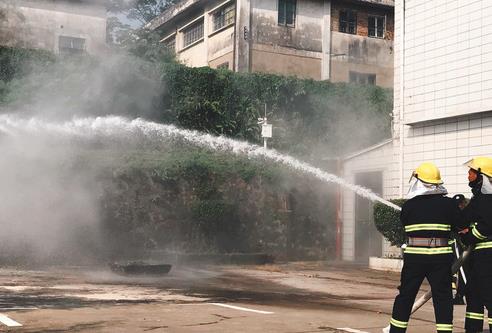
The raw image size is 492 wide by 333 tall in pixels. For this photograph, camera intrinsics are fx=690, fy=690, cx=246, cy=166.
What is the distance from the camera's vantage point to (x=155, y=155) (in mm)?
19828

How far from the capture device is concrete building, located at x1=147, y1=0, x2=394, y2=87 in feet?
98.4

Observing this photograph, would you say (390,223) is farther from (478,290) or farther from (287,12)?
(287,12)

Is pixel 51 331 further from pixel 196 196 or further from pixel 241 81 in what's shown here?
pixel 241 81

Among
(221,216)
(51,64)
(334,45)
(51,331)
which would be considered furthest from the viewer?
(334,45)

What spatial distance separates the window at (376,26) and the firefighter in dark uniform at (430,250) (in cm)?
2738

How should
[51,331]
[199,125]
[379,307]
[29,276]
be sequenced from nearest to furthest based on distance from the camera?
[51,331] < [379,307] < [29,276] < [199,125]

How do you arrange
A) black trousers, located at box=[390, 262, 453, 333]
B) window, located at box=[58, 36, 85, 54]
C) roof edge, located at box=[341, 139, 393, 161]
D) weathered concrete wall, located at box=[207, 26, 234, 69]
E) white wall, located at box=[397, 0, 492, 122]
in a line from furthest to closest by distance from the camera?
1. weathered concrete wall, located at box=[207, 26, 234, 69]
2. window, located at box=[58, 36, 85, 54]
3. roof edge, located at box=[341, 139, 393, 161]
4. white wall, located at box=[397, 0, 492, 122]
5. black trousers, located at box=[390, 262, 453, 333]

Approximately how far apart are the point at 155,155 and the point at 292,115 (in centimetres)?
676

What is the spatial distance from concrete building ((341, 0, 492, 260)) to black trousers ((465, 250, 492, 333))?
8805 mm

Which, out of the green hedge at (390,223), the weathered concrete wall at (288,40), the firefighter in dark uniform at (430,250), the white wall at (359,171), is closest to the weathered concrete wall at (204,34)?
the weathered concrete wall at (288,40)

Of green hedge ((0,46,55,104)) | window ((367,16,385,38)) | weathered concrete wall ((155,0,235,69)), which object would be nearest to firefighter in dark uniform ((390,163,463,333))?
green hedge ((0,46,55,104))

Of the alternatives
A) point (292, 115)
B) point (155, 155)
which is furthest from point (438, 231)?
point (292, 115)

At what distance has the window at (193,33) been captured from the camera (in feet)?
111

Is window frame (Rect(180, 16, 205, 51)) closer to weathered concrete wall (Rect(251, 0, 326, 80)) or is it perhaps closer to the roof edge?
weathered concrete wall (Rect(251, 0, 326, 80))
